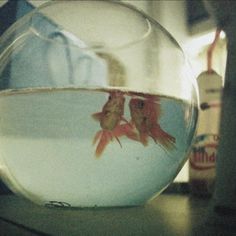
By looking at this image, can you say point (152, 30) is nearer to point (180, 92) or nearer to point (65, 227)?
point (180, 92)

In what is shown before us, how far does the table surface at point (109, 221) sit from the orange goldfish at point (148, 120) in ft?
0.31

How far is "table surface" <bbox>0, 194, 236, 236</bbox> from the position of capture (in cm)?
45

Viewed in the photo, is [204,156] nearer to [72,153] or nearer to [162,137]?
[162,137]

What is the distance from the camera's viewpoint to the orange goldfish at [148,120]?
610mm

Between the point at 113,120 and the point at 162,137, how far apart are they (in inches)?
3.2

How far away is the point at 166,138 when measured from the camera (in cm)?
64

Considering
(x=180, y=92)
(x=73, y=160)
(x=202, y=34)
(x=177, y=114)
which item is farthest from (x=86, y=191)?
(x=202, y=34)

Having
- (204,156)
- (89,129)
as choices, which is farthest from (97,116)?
(204,156)

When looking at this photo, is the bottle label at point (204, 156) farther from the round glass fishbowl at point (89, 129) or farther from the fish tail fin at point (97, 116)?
the fish tail fin at point (97, 116)

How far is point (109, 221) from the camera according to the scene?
0.52 m

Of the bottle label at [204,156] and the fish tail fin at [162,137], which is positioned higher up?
the fish tail fin at [162,137]

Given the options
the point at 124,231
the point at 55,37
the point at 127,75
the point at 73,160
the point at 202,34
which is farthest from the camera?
the point at 202,34

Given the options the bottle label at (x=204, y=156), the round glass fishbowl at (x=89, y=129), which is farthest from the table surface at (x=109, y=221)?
the bottle label at (x=204, y=156)

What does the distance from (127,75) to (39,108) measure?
21cm
